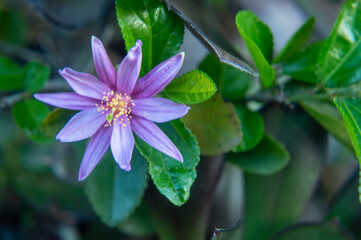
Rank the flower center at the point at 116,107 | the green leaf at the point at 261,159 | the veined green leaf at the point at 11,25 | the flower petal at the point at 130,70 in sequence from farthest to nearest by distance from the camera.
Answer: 1. the veined green leaf at the point at 11,25
2. the green leaf at the point at 261,159
3. the flower center at the point at 116,107
4. the flower petal at the point at 130,70

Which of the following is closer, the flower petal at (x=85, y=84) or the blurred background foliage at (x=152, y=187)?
the flower petal at (x=85, y=84)

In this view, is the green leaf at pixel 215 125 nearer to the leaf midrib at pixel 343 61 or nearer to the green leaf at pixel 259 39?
the green leaf at pixel 259 39

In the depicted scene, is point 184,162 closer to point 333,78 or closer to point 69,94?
point 69,94

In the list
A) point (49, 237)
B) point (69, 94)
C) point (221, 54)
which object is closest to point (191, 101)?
point (221, 54)

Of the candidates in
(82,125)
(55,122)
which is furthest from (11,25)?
(82,125)

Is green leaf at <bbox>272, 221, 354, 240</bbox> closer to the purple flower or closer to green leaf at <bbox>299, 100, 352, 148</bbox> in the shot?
green leaf at <bbox>299, 100, 352, 148</bbox>

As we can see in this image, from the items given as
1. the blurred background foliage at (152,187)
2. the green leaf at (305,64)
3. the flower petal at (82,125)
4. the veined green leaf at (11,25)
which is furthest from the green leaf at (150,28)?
the veined green leaf at (11,25)
